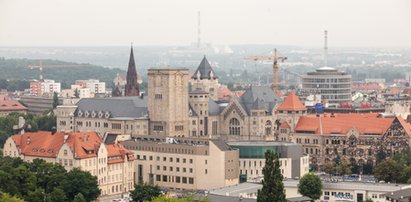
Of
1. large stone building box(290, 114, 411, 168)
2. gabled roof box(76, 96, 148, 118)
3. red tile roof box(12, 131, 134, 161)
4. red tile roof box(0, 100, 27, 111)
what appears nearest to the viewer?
red tile roof box(12, 131, 134, 161)

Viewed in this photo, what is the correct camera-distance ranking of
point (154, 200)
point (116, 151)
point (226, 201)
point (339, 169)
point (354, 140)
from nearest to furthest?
point (154, 200) < point (226, 201) < point (116, 151) < point (339, 169) < point (354, 140)

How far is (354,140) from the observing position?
4823 inches

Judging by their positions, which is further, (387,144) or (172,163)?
(387,144)

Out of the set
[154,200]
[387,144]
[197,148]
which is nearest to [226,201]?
[154,200]

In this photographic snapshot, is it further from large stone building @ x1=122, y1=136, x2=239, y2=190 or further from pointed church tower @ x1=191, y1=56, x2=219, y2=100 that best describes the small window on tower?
pointed church tower @ x1=191, y1=56, x2=219, y2=100

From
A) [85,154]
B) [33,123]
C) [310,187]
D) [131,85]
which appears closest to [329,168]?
[310,187]

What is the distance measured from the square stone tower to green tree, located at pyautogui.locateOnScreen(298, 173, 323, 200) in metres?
28.2

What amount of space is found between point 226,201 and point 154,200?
7.29m

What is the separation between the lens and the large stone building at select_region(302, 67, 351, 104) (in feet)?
577

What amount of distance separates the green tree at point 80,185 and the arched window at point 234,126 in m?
35.6

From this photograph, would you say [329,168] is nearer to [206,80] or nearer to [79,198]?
[206,80]

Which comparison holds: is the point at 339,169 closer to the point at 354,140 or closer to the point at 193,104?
the point at 354,140

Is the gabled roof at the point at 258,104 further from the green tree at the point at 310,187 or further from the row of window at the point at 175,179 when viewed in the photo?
the green tree at the point at 310,187

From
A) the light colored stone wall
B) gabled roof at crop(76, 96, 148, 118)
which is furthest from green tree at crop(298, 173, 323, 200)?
the light colored stone wall
